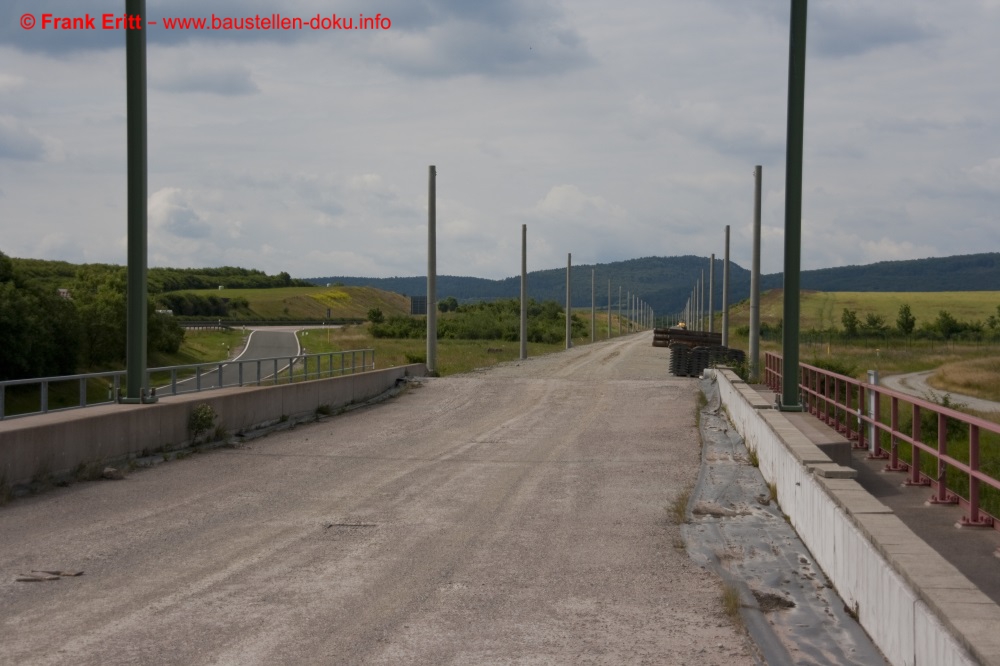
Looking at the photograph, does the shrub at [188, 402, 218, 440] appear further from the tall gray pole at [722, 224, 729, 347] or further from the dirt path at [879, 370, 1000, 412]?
the dirt path at [879, 370, 1000, 412]

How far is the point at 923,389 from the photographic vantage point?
63719mm

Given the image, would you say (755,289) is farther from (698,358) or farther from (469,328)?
(469,328)

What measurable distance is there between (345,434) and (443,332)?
8982cm

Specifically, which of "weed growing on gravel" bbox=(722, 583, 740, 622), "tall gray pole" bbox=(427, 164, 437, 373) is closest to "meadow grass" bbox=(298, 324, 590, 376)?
"tall gray pole" bbox=(427, 164, 437, 373)

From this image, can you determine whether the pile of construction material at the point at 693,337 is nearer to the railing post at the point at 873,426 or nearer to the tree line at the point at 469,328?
the tree line at the point at 469,328

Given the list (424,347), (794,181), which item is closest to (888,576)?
(794,181)

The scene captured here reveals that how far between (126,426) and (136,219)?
3.22 metres

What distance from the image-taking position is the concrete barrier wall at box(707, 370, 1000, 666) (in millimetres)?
5004

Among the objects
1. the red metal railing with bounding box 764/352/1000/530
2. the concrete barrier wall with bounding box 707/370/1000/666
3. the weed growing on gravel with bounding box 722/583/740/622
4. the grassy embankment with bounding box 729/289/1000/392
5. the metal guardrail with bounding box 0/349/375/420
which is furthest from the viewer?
the grassy embankment with bounding box 729/289/1000/392

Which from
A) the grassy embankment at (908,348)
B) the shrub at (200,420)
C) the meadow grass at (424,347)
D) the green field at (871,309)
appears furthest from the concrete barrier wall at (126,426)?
the green field at (871,309)

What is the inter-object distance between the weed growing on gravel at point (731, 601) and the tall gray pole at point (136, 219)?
10.9 m

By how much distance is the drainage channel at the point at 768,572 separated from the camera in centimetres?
659

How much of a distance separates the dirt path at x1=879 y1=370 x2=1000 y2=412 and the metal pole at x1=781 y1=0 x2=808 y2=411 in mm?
36810

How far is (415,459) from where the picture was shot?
53.2ft
